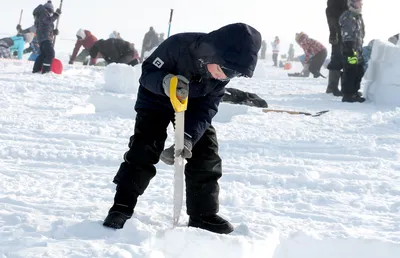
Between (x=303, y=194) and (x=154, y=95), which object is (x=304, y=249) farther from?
(x=154, y=95)

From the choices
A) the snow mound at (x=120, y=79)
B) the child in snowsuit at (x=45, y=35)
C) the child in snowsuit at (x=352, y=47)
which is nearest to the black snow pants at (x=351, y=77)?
the child in snowsuit at (x=352, y=47)

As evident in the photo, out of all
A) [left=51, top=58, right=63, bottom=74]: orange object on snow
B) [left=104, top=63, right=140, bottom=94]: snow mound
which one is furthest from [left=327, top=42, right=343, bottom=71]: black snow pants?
[left=51, top=58, right=63, bottom=74]: orange object on snow

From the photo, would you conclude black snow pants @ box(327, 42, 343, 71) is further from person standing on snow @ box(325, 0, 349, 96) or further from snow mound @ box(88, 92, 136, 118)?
snow mound @ box(88, 92, 136, 118)

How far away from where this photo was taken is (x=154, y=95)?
2.52 m

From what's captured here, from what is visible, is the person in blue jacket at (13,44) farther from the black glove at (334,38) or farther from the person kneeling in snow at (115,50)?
the black glove at (334,38)

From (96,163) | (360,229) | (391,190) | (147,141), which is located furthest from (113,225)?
(391,190)

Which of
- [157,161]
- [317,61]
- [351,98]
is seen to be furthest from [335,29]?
[157,161]

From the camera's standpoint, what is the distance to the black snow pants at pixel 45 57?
9492 mm

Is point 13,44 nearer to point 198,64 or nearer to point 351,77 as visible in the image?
point 351,77

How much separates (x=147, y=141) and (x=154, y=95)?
0.23 m

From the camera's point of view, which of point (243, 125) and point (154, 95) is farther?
point (243, 125)

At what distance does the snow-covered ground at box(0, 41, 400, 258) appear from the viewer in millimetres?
2330

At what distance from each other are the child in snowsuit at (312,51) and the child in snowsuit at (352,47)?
19.5ft

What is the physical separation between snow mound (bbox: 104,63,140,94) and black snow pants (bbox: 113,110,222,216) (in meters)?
5.42
